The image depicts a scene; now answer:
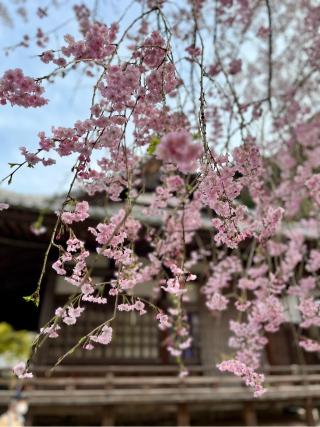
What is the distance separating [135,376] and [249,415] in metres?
2.39

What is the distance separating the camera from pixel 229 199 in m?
1.81

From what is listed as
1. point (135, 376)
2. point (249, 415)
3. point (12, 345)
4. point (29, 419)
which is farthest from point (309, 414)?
point (12, 345)

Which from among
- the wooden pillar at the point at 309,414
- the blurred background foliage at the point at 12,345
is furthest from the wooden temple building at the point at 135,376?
the blurred background foliage at the point at 12,345

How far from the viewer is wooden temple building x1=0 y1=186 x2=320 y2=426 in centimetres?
710

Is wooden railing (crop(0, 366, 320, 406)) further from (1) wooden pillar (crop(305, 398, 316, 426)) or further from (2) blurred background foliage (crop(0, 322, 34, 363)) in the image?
(2) blurred background foliage (crop(0, 322, 34, 363))

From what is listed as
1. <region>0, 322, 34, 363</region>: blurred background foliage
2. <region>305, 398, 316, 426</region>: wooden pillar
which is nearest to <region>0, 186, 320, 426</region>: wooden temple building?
<region>305, 398, 316, 426</region>: wooden pillar

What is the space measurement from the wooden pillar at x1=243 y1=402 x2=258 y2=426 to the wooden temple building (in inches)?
0.7

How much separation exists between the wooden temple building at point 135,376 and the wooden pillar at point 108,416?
2cm

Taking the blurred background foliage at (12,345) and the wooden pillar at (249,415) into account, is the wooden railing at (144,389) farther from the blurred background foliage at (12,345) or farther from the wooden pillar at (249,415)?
the blurred background foliage at (12,345)

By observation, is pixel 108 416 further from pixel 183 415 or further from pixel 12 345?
pixel 12 345

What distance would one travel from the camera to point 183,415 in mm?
7363

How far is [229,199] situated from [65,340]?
24.2 ft

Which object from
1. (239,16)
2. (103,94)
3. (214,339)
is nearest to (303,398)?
(214,339)

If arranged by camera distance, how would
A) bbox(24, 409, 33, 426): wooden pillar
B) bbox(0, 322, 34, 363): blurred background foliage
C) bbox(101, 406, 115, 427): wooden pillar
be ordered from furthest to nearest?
bbox(0, 322, 34, 363): blurred background foliage < bbox(101, 406, 115, 427): wooden pillar < bbox(24, 409, 33, 426): wooden pillar
